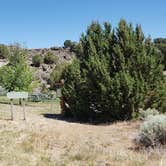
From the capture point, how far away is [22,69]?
30.2 m

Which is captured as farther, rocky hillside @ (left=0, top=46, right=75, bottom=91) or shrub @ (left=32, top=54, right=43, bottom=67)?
shrub @ (left=32, top=54, right=43, bottom=67)

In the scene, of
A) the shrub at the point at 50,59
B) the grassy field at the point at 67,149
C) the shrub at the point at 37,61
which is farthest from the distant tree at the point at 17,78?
the shrub at the point at 50,59

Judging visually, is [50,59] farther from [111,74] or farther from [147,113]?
[147,113]

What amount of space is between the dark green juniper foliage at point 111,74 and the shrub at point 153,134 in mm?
5656

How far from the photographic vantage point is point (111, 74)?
16.7 m

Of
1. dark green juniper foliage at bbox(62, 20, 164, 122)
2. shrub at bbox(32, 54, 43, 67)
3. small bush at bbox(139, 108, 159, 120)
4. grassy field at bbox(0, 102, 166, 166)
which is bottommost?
grassy field at bbox(0, 102, 166, 166)

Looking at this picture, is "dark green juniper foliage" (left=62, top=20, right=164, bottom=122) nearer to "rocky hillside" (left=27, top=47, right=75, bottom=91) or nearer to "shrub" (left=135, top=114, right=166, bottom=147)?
"shrub" (left=135, top=114, right=166, bottom=147)

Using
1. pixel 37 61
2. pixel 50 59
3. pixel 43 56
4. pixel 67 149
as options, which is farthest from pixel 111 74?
pixel 43 56

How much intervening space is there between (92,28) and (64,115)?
15.6ft

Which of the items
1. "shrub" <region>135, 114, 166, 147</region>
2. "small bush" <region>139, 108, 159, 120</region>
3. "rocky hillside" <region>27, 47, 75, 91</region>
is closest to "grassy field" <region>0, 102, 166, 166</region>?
"shrub" <region>135, 114, 166, 147</region>

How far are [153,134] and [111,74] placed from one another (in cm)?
725

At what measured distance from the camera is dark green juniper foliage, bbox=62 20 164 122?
15.9m

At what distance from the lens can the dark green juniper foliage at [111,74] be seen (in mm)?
15875

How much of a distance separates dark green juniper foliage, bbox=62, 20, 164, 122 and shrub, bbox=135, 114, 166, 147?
5656 millimetres
